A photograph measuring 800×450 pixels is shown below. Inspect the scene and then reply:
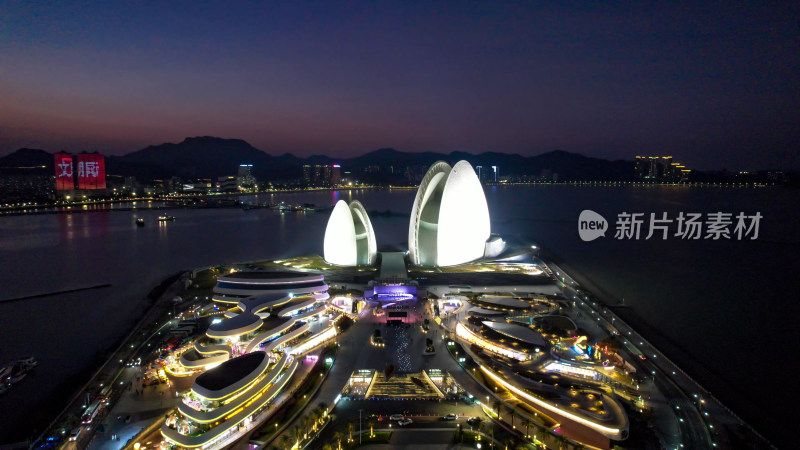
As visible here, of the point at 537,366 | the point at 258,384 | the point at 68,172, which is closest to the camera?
the point at 258,384

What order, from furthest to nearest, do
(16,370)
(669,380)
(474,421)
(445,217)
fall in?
(445,217)
(16,370)
(669,380)
(474,421)

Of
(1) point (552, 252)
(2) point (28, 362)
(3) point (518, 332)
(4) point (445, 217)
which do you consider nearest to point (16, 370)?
(2) point (28, 362)

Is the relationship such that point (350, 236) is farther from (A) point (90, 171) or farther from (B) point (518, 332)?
(A) point (90, 171)

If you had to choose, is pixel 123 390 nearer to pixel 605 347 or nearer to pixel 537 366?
pixel 537 366

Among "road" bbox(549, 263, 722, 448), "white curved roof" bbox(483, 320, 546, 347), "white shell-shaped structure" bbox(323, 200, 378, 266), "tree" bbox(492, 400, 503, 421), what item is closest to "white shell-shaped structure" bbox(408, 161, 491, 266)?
"white shell-shaped structure" bbox(323, 200, 378, 266)

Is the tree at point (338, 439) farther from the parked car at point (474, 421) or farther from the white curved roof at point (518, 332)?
the white curved roof at point (518, 332)

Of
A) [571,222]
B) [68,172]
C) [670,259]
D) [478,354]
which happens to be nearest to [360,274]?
[478,354]
